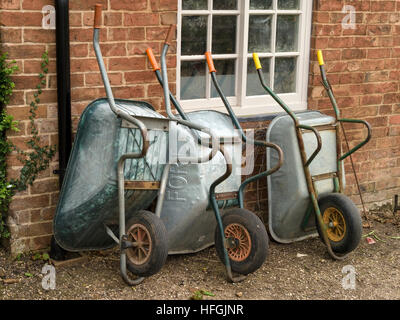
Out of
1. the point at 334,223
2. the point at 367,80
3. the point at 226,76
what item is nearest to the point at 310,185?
the point at 334,223

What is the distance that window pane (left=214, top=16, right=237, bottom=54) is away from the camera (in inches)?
200

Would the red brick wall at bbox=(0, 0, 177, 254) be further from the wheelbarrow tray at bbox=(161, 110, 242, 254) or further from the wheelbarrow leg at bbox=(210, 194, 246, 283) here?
the wheelbarrow leg at bbox=(210, 194, 246, 283)

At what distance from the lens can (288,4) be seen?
539cm

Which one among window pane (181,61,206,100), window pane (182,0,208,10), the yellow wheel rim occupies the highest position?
window pane (182,0,208,10)

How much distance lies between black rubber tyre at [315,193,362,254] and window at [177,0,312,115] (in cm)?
99

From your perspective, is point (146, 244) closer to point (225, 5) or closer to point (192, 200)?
point (192, 200)

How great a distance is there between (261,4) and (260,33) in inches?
9.4

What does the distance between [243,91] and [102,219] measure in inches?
69.6

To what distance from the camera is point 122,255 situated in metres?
4.03

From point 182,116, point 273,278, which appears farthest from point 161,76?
point 273,278

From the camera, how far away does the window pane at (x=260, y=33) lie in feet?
17.2

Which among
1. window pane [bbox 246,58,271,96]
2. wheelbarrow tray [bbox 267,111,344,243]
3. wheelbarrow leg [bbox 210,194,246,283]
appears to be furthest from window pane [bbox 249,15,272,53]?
wheelbarrow leg [bbox 210,194,246,283]

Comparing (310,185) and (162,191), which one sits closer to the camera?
(162,191)

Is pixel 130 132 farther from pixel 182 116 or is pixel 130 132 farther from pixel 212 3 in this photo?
pixel 212 3
